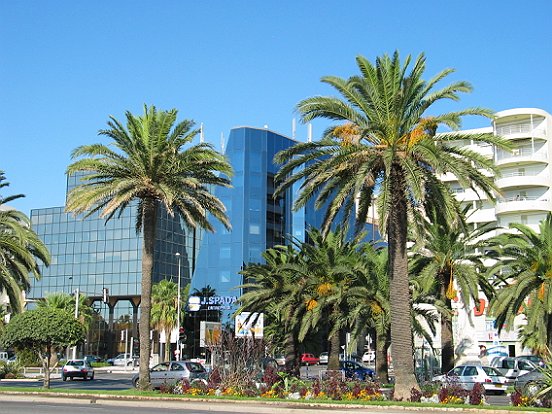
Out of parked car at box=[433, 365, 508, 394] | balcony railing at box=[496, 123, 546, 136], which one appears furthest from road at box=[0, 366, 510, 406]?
balcony railing at box=[496, 123, 546, 136]

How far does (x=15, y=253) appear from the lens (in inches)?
1491

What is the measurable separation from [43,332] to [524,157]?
5794cm

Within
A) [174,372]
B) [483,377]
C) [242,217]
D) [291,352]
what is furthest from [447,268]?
[242,217]

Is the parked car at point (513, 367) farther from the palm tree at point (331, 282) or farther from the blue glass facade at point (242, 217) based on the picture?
the blue glass facade at point (242, 217)

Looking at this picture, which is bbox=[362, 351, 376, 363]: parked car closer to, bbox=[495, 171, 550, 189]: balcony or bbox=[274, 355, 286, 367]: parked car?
bbox=[274, 355, 286, 367]: parked car

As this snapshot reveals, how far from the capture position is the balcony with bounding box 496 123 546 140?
74.9m

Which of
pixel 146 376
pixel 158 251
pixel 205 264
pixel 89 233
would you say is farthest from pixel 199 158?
pixel 89 233

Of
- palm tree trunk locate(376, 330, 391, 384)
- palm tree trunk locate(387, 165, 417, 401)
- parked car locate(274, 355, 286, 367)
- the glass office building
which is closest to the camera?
palm tree trunk locate(387, 165, 417, 401)

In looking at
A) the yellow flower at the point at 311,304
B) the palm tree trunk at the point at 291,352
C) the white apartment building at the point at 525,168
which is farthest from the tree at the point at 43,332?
the white apartment building at the point at 525,168

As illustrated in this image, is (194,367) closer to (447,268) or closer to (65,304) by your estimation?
(447,268)

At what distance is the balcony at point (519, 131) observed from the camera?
7488 cm

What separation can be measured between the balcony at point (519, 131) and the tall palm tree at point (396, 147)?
52602mm

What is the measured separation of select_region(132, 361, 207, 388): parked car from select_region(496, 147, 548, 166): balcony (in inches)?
1994

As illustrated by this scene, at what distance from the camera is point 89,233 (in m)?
99.2
